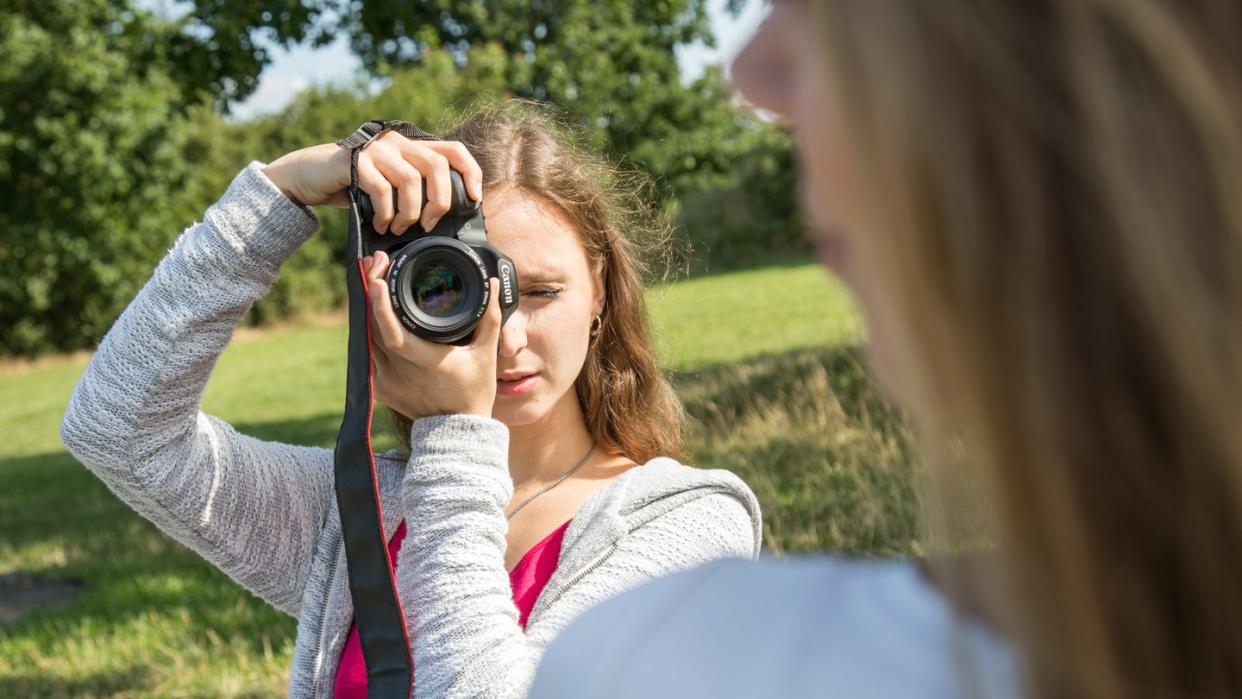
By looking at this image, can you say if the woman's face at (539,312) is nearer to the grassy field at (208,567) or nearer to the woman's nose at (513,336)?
the woman's nose at (513,336)

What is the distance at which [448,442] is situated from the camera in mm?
1425

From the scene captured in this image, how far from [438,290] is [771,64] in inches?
40.7

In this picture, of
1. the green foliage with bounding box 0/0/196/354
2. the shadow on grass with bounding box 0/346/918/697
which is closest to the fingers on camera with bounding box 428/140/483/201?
the shadow on grass with bounding box 0/346/918/697

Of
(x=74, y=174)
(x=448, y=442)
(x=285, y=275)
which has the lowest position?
(x=285, y=275)

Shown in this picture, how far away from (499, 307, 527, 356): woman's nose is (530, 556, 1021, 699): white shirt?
1267 millimetres

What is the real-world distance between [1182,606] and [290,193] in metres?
1.54

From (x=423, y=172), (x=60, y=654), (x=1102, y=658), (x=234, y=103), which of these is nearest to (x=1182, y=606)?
(x=1102, y=658)

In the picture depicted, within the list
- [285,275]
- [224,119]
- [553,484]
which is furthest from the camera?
[285,275]

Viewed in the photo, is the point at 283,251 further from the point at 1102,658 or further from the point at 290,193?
the point at 1102,658

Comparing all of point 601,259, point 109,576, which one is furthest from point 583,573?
point 109,576

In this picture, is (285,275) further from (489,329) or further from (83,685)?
(489,329)

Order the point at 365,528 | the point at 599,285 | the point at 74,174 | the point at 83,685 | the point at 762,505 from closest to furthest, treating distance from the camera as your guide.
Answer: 1. the point at 365,528
2. the point at 599,285
3. the point at 83,685
4. the point at 762,505
5. the point at 74,174

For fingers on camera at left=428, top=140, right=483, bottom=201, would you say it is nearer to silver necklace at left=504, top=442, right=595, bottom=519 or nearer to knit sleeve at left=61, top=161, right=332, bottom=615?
knit sleeve at left=61, top=161, right=332, bottom=615

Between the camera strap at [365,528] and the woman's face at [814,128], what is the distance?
0.93 m
